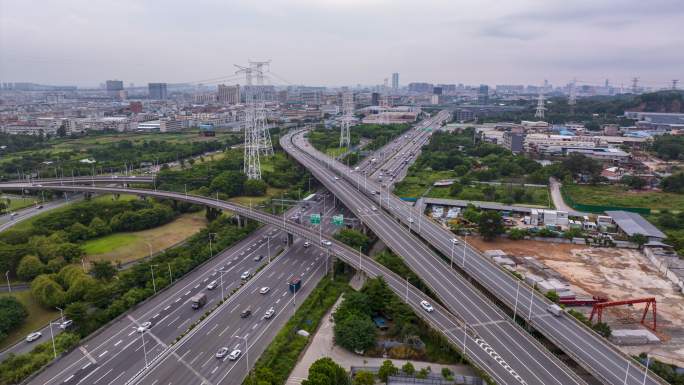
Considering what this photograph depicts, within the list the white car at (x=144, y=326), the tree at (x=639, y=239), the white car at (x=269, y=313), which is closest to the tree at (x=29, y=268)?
the white car at (x=144, y=326)

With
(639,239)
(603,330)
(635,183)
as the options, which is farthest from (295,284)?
(635,183)

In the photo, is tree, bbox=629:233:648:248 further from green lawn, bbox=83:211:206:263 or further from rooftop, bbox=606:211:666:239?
green lawn, bbox=83:211:206:263

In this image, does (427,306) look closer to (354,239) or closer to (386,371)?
(386,371)

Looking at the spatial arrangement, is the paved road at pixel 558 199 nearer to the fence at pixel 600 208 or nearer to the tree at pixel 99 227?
the fence at pixel 600 208

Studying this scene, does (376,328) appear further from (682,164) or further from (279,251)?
(682,164)

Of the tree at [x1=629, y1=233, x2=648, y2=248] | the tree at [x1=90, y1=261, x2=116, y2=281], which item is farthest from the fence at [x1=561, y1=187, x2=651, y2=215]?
the tree at [x1=90, y1=261, x2=116, y2=281]

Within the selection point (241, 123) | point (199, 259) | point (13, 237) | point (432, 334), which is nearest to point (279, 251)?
point (199, 259)
